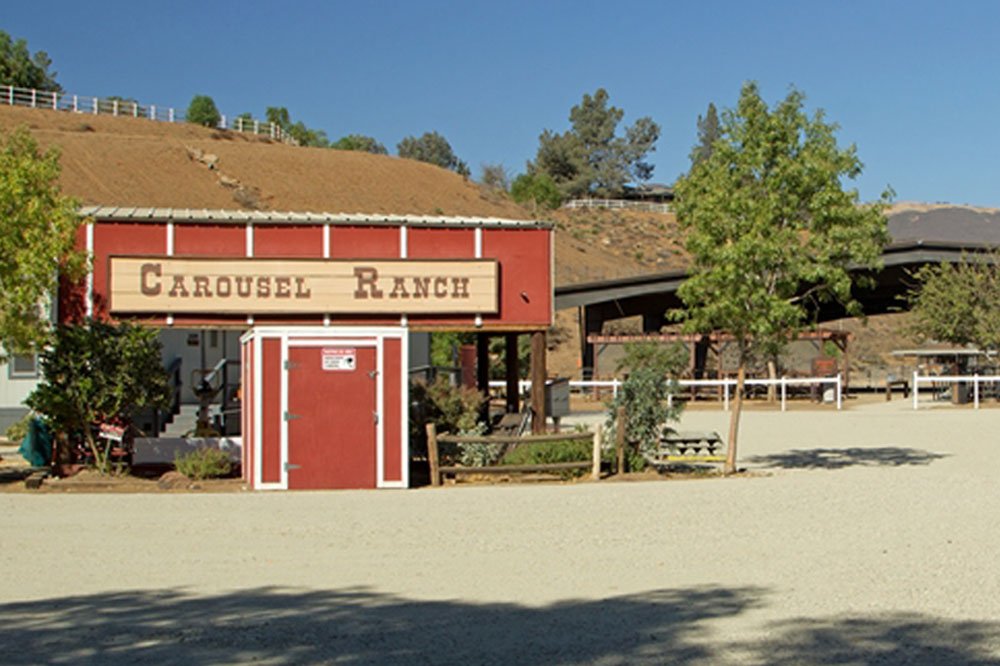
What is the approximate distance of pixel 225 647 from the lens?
776 centimetres

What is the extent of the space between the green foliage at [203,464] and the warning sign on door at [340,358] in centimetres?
241

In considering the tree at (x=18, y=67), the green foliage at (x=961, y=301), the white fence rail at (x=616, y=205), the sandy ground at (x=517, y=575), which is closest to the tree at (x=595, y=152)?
the white fence rail at (x=616, y=205)

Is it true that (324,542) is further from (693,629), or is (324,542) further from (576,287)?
(576,287)

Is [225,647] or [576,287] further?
[576,287]

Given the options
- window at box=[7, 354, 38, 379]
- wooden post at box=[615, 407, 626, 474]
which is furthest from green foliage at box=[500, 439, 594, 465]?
window at box=[7, 354, 38, 379]

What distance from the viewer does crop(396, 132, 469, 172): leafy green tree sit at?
159250 mm

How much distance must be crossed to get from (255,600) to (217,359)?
2040 cm

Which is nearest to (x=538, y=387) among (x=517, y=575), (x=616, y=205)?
(x=517, y=575)

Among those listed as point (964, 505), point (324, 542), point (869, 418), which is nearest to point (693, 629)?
point (324, 542)

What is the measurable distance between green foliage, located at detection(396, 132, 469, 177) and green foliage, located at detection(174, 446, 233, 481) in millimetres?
140616

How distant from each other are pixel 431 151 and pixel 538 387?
462 ft

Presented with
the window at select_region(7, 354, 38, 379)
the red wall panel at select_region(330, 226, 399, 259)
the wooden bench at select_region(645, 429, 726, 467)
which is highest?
the red wall panel at select_region(330, 226, 399, 259)

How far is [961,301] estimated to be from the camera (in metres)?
44.3

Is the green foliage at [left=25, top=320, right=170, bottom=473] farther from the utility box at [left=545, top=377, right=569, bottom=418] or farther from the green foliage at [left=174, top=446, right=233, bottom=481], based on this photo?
the utility box at [left=545, top=377, right=569, bottom=418]
